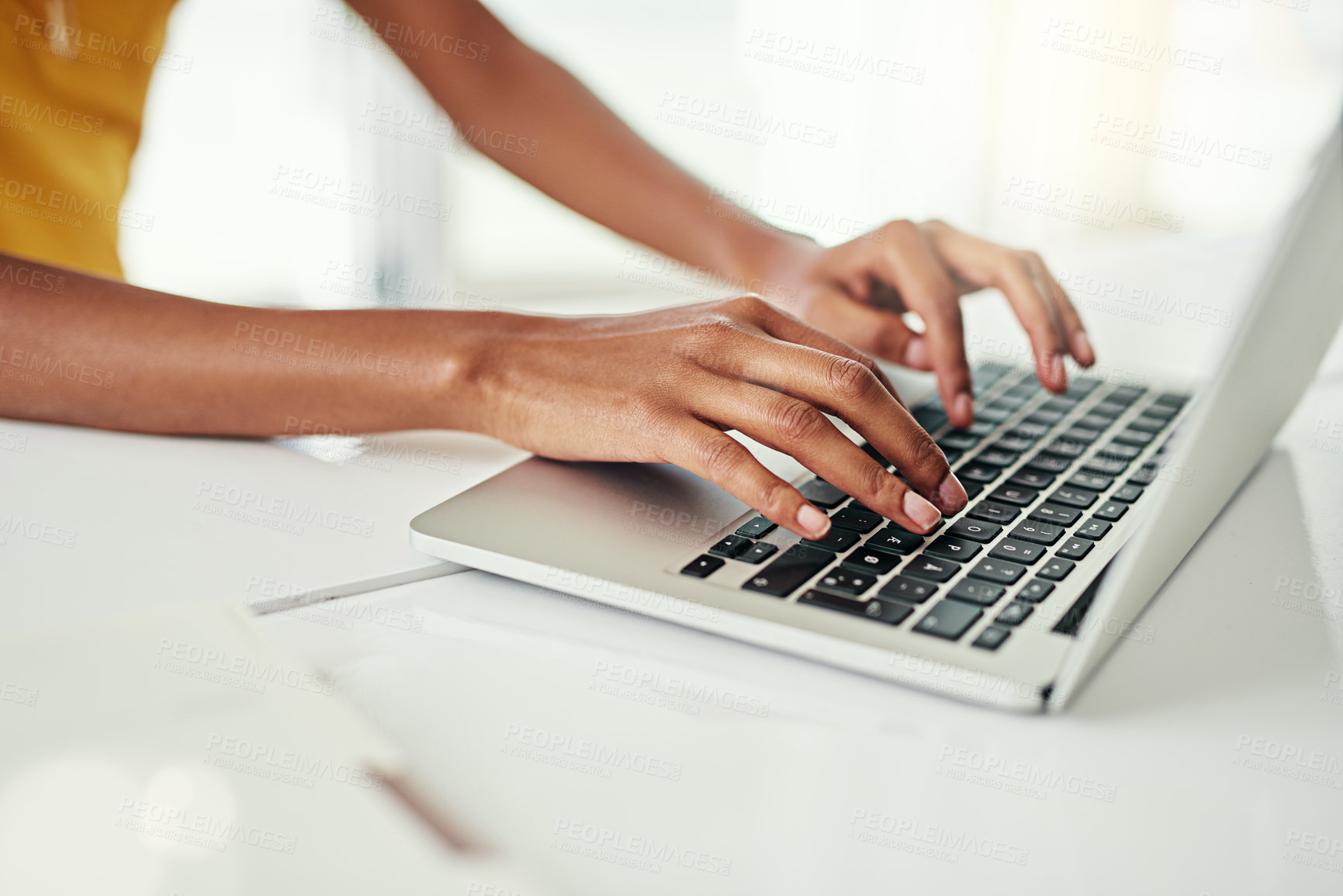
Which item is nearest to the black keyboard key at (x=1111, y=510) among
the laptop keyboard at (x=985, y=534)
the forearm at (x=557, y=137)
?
the laptop keyboard at (x=985, y=534)

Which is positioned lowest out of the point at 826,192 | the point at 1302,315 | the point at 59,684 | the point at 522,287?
the point at 522,287

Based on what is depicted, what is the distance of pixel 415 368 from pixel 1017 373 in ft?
1.65

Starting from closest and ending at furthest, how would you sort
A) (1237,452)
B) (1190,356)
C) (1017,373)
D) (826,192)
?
1. (1237,452)
2. (1017,373)
3. (1190,356)
4. (826,192)

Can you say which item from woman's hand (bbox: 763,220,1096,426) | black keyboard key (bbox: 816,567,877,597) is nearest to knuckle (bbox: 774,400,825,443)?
black keyboard key (bbox: 816,567,877,597)

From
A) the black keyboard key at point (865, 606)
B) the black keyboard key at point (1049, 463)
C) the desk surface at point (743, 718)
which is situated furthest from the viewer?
the black keyboard key at point (1049, 463)

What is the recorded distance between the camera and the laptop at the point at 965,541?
42 centimetres

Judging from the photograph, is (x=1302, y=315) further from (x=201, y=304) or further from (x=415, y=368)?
(x=201, y=304)

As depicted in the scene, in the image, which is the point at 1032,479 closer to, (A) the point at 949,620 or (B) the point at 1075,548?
(B) the point at 1075,548

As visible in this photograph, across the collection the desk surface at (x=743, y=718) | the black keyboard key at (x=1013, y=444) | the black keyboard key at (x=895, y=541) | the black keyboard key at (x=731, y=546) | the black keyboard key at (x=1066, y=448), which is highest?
the black keyboard key at (x=731, y=546)

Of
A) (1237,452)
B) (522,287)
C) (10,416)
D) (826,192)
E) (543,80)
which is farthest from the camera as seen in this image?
(826,192)

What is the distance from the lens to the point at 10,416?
705mm

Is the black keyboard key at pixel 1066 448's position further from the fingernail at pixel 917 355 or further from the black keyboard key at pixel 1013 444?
the fingernail at pixel 917 355

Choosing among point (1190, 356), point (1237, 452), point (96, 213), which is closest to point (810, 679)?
point (1237, 452)

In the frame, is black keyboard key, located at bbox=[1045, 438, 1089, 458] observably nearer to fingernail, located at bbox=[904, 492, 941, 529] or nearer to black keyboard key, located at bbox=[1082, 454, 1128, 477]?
black keyboard key, located at bbox=[1082, 454, 1128, 477]
